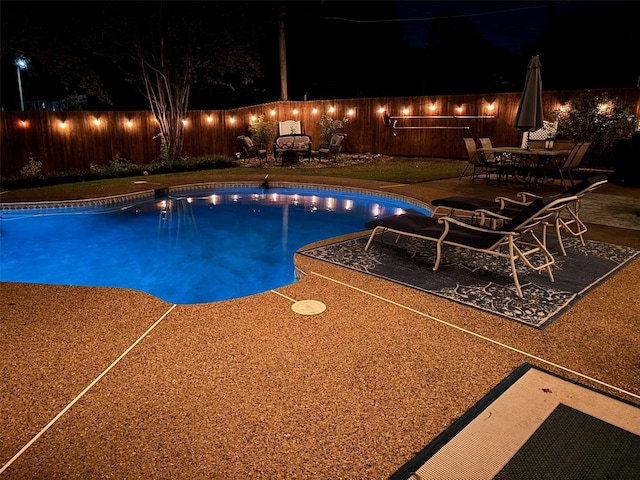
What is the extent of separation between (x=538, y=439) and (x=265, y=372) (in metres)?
1.41

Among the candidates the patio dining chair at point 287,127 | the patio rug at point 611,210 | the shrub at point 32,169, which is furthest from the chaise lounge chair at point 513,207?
the patio dining chair at point 287,127

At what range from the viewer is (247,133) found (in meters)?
16.4

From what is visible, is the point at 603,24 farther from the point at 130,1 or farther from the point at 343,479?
the point at 343,479

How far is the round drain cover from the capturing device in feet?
10.8

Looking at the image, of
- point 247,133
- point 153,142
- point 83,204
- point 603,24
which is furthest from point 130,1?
point 603,24

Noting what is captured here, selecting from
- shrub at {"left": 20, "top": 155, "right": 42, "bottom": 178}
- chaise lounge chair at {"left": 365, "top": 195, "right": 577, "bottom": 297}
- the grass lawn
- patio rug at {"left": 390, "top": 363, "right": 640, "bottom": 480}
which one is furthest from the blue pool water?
shrub at {"left": 20, "top": 155, "right": 42, "bottom": 178}

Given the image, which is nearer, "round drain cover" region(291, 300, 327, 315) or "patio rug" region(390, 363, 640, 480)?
"patio rug" region(390, 363, 640, 480)

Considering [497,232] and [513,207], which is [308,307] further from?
[513,207]

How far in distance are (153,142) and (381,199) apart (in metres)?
9.01

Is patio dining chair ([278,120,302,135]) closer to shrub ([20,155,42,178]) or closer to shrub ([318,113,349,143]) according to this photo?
shrub ([318,113,349,143])

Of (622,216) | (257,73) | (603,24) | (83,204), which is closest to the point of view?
(622,216)

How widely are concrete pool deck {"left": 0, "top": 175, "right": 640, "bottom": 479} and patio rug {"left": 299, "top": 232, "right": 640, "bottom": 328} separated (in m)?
0.18

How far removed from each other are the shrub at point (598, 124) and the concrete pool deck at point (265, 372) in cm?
881

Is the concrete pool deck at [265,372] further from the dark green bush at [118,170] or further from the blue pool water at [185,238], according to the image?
the dark green bush at [118,170]
